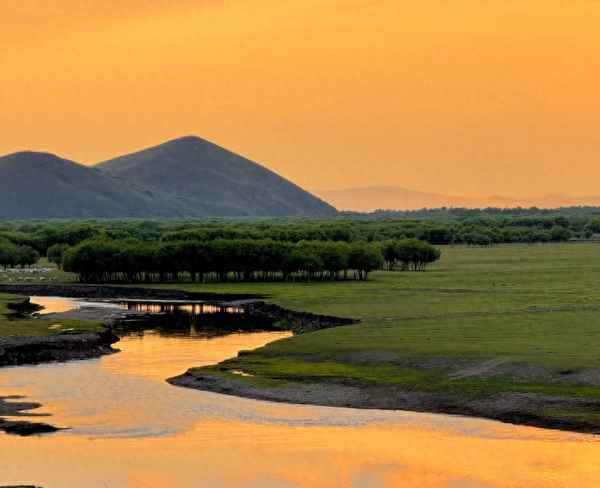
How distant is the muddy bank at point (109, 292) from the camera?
16475 centimetres

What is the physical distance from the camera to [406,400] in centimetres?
7262

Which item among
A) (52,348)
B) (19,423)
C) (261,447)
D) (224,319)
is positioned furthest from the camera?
(224,319)

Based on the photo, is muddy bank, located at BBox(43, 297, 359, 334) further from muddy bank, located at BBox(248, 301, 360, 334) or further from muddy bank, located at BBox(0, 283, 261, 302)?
muddy bank, located at BBox(0, 283, 261, 302)

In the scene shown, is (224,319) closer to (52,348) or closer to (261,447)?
(52,348)

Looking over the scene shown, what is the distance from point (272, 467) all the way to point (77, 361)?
3973cm

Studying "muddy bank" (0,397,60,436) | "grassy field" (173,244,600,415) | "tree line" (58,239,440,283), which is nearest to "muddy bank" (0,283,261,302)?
"tree line" (58,239,440,283)

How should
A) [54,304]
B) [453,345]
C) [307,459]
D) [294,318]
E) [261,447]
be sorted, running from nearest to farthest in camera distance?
[307,459] < [261,447] < [453,345] < [294,318] < [54,304]

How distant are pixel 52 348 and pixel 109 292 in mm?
80382

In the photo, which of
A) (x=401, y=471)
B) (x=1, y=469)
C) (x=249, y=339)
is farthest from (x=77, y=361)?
(x=401, y=471)

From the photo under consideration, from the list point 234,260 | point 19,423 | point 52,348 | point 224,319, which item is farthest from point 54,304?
point 19,423

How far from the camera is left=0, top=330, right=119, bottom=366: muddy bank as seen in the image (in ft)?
308

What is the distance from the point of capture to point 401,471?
5606cm

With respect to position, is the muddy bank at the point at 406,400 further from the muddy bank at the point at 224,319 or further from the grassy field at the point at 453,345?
the muddy bank at the point at 224,319

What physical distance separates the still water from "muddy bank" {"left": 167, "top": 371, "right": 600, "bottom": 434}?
1368 millimetres
